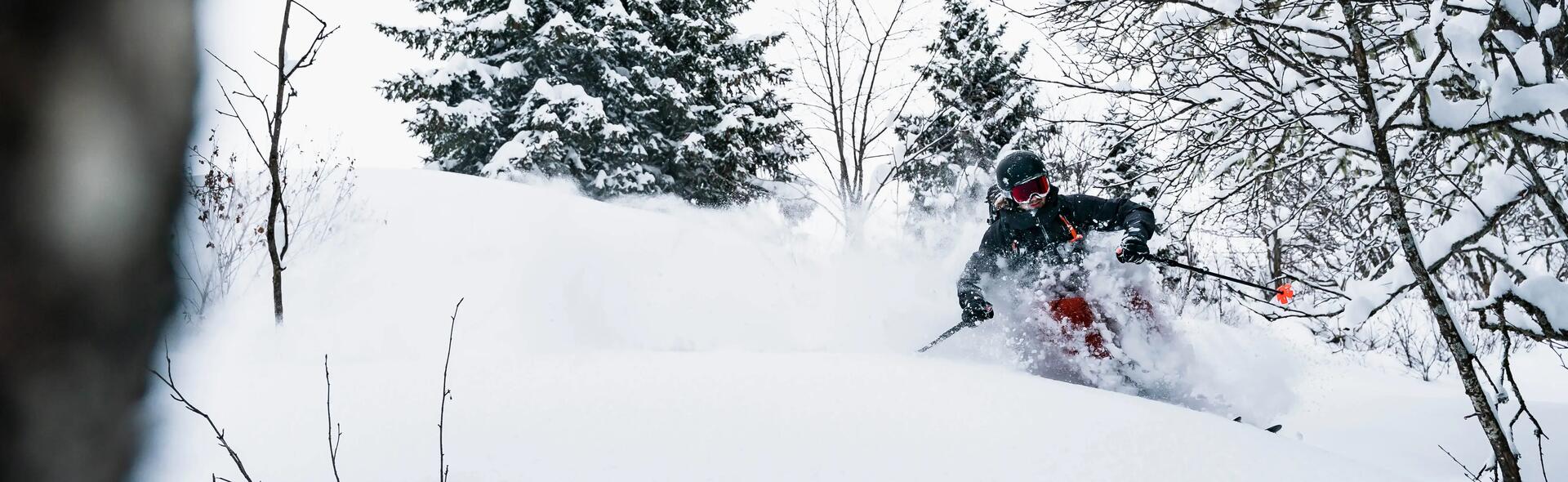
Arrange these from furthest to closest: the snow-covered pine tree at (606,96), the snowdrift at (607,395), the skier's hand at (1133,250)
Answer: the snow-covered pine tree at (606,96)
the skier's hand at (1133,250)
the snowdrift at (607,395)

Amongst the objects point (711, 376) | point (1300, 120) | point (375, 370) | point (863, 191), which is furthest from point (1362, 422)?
point (863, 191)

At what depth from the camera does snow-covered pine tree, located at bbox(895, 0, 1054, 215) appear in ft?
48.8

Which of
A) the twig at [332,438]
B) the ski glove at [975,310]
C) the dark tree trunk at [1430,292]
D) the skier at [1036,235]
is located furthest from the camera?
the skier at [1036,235]

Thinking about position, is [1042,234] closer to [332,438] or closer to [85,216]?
[332,438]

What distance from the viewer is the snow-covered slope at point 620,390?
2021 mm

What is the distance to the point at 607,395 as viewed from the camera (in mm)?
2543

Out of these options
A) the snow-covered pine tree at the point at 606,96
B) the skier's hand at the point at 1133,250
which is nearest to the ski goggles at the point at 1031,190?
the skier's hand at the point at 1133,250

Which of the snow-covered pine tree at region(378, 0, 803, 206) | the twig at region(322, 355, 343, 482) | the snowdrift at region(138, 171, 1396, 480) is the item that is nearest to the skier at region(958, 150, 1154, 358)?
the snowdrift at region(138, 171, 1396, 480)

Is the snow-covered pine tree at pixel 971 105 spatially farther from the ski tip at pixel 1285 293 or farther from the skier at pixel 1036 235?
the ski tip at pixel 1285 293

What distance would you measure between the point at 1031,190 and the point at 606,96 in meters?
10.8

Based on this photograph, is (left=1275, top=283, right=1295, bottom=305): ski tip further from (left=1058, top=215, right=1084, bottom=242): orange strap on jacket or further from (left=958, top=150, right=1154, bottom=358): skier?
(left=1058, top=215, right=1084, bottom=242): orange strap on jacket

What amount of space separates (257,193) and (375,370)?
410 cm

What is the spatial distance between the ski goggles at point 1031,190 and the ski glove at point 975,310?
65 centimetres

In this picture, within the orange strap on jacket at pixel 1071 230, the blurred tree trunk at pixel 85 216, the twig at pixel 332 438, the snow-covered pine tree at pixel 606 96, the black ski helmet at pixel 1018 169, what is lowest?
the twig at pixel 332 438
